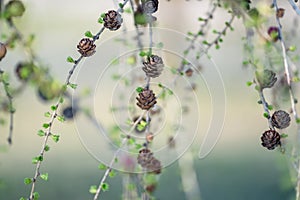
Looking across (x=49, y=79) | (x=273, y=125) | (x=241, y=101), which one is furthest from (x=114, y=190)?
(x=273, y=125)

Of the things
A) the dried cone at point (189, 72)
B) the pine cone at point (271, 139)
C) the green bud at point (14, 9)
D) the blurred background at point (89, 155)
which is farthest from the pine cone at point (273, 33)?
the blurred background at point (89, 155)

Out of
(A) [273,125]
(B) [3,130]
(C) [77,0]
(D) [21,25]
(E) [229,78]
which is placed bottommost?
(A) [273,125]

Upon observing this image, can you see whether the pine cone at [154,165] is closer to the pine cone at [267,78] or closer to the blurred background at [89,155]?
the pine cone at [267,78]

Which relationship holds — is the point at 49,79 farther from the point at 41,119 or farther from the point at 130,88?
the point at 41,119

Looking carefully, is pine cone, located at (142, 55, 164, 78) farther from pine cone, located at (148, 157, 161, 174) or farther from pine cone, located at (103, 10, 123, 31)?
pine cone, located at (148, 157, 161, 174)

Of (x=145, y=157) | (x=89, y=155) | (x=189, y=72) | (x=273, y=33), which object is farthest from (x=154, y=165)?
(x=89, y=155)

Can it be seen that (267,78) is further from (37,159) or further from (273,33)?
(37,159)

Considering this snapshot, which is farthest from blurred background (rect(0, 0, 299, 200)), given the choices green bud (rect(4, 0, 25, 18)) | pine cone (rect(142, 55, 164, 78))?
pine cone (rect(142, 55, 164, 78))

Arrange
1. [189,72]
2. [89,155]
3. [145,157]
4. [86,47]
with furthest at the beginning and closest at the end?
1. [89,155]
2. [189,72]
3. [145,157]
4. [86,47]

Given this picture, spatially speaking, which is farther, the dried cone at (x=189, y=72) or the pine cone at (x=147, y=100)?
the dried cone at (x=189, y=72)
